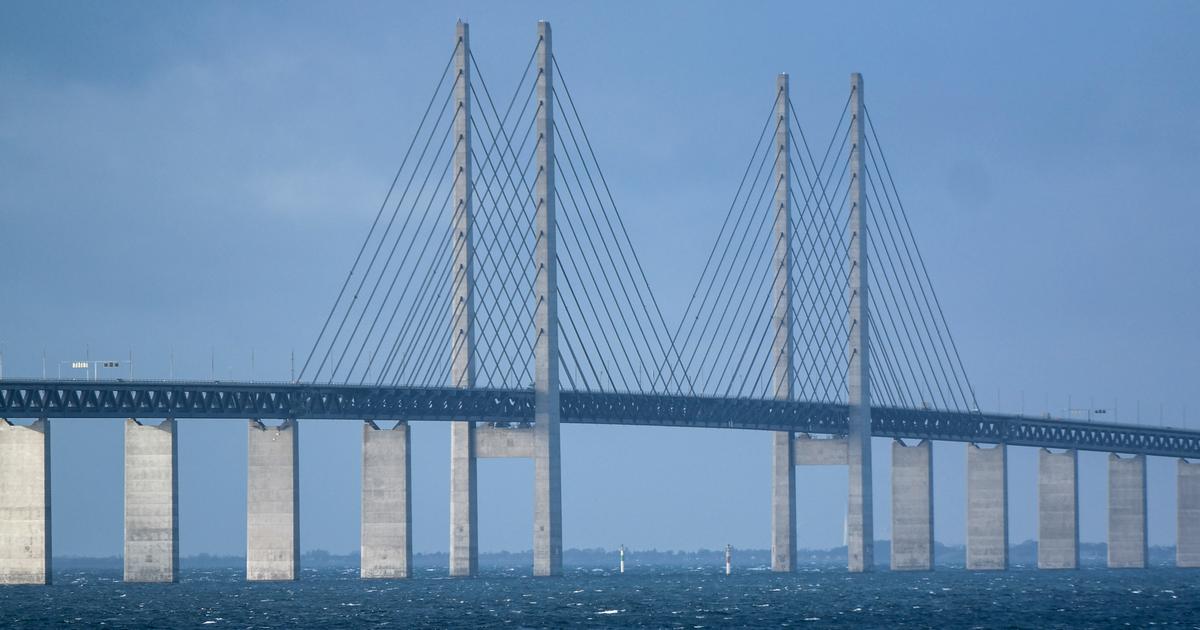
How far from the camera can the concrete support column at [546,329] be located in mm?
109875

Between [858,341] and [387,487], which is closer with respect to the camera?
[387,487]

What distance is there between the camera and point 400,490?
4387 inches

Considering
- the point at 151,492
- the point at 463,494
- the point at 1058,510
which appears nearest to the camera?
the point at 151,492

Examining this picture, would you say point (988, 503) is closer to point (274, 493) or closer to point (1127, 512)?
point (1127, 512)

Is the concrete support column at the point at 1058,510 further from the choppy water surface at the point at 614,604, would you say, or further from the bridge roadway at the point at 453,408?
the choppy water surface at the point at 614,604

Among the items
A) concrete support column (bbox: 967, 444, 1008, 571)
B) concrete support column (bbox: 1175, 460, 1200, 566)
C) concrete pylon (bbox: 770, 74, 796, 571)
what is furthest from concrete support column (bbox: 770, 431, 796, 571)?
concrete support column (bbox: 1175, 460, 1200, 566)

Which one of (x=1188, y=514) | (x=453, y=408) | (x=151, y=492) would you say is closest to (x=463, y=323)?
(x=453, y=408)

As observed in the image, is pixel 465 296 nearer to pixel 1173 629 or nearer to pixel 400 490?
pixel 400 490

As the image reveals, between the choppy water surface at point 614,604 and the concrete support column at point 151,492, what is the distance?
2072mm

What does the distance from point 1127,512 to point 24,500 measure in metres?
84.5

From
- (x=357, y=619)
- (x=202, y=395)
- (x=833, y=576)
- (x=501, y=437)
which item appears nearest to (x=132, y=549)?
(x=202, y=395)

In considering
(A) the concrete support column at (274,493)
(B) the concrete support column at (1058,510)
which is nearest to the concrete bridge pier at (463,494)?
(A) the concrete support column at (274,493)

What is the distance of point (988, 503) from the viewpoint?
476 feet

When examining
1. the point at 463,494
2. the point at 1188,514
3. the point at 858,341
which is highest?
the point at 858,341
